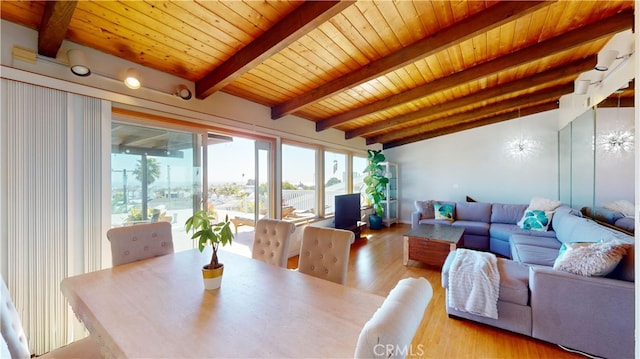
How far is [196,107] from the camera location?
274 cm

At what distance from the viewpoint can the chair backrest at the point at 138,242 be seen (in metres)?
1.74

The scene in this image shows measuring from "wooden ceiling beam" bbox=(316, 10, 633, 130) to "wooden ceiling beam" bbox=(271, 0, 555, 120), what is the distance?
3.25ft

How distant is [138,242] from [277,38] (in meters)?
1.93

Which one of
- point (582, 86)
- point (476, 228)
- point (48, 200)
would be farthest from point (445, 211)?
point (48, 200)

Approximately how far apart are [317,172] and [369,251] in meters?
1.82

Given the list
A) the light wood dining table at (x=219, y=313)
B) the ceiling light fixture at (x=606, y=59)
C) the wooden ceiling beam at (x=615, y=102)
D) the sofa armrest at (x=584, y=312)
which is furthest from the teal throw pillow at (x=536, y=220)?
the light wood dining table at (x=219, y=313)

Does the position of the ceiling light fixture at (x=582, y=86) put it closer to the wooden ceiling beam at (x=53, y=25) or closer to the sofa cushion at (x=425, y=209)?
the sofa cushion at (x=425, y=209)

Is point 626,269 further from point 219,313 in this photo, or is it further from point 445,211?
point 445,211

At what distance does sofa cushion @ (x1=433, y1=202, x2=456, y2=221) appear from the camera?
4843 millimetres

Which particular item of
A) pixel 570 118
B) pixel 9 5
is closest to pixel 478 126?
pixel 570 118

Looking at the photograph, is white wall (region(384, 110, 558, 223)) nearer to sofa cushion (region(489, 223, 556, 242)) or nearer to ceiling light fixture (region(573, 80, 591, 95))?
sofa cushion (region(489, 223, 556, 242))

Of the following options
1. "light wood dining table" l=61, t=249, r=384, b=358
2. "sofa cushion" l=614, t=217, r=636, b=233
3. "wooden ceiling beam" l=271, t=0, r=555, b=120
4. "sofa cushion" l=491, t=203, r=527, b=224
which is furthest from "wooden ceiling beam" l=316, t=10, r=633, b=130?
"light wood dining table" l=61, t=249, r=384, b=358

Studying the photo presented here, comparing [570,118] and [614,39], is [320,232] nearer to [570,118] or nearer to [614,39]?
[614,39]

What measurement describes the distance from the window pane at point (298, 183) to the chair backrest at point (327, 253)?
2.41m
